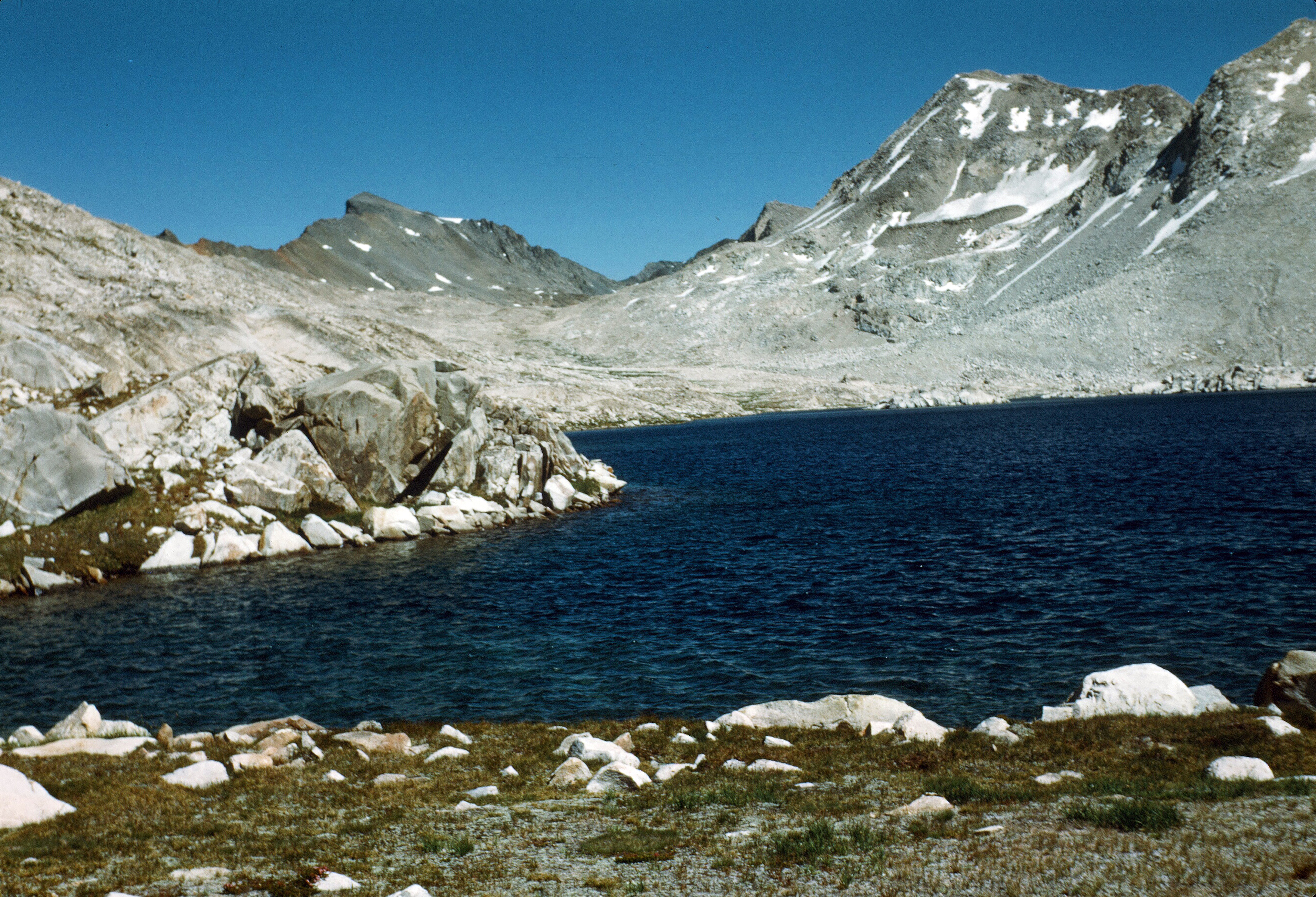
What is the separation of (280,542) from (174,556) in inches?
216

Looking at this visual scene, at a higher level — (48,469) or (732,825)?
(48,469)

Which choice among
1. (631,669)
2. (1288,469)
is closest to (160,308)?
(631,669)

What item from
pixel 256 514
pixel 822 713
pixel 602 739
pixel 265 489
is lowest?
pixel 602 739

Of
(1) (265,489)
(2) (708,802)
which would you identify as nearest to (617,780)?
(2) (708,802)

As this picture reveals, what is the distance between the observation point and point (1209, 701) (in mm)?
19672

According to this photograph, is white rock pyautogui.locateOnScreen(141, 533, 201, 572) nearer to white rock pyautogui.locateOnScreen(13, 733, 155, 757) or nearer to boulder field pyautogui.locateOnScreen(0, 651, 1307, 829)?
boulder field pyautogui.locateOnScreen(0, 651, 1307, 829)

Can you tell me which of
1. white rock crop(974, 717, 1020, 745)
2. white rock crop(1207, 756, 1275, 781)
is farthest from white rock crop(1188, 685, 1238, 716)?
white rock crop(1207, 756, 1275, 781)

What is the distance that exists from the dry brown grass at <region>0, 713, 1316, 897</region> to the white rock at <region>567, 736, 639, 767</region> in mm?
768

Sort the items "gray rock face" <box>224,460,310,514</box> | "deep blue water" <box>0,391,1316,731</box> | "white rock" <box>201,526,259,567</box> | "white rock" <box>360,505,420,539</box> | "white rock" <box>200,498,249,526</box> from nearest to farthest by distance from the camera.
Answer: "deep blue water" <box>0,391,1316,731</box> < "white rock" <box>201,526,259,567</box> < "white rock" <box>200,498,249,526</box> < "gray rock face" <box>224,460,310,514</box> < "white rock" <box>360,505,420,539</box>

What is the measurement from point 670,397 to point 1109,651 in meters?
169

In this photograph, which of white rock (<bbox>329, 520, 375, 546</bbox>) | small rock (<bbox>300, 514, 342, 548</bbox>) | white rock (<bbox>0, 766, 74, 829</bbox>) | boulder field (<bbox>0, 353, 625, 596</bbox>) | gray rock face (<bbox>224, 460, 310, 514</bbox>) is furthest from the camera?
white rock (<bbox>329, 520, 375, 546</bbox>)

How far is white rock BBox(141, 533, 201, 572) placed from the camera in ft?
146

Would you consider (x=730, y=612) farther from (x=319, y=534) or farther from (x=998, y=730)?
(x=319, y=534)

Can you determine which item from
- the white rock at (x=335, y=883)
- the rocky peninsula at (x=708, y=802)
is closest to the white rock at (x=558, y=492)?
the rocky peninsula at (x=708, y=802)
